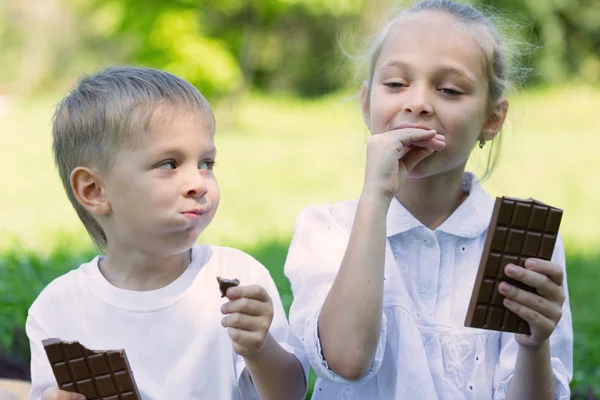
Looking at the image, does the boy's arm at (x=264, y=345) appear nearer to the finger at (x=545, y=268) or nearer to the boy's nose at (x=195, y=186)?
the boy's nose at (x=195, y=186)

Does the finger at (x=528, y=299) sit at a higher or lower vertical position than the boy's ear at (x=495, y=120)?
lower

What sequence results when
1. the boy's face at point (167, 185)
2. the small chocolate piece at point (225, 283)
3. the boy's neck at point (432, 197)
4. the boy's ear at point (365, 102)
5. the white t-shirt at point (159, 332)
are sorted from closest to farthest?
the small chocolate piece at point (225, 283) < the boy's face at point (167, 185) < the white t-shirt at point (159, 332) < the boy's neck at point (432, 197) < the boy's ear at point (365, 102)

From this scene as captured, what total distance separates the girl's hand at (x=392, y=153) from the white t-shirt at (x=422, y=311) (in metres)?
0.30

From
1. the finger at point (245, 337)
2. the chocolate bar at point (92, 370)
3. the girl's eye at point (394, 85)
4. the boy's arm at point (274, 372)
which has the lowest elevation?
the chocolate bar at point (92, 370)

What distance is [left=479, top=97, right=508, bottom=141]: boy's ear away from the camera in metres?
2.71

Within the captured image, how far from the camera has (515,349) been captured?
2562 millimetres

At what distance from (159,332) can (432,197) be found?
977mm

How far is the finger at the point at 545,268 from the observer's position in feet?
7.44

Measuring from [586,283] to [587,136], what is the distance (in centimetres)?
1021

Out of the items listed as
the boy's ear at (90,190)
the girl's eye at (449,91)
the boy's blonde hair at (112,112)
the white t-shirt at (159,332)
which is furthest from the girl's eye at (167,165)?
the girl's eye at (449,91)

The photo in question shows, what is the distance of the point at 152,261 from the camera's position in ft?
8.16

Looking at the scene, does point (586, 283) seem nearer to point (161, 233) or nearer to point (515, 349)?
point (515, 349)

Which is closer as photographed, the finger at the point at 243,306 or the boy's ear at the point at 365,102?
the finger at the point at 243,306

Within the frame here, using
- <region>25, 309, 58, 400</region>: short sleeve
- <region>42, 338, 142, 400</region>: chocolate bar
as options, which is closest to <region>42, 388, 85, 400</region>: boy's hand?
<region>42, 338, 142, 400</region>: chocolate bar
